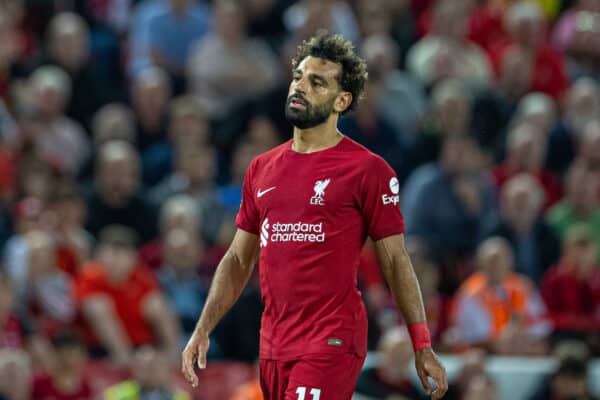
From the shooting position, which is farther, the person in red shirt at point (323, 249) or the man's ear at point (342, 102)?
the man's ear at point (342, 102)

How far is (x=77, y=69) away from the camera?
12930 millimetres

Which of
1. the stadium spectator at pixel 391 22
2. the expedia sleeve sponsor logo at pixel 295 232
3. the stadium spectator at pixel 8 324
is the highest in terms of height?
the stadium spectator at pixel 391 22

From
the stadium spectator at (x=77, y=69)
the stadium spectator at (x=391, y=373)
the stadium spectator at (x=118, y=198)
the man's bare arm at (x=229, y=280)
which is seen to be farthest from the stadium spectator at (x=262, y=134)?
the man's bare arm at (x=229, y=280)

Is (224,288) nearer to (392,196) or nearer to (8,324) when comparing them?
(392,196)

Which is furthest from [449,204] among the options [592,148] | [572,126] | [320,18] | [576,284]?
[320,18]

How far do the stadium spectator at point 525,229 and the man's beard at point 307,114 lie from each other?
Result: 6.24 metres

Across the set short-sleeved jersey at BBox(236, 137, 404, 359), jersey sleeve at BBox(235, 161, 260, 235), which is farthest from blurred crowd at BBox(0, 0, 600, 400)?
short-sleeved jersey at BBox(236, 137, 404, 359)

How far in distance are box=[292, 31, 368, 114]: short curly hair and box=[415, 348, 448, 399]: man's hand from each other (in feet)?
3.89

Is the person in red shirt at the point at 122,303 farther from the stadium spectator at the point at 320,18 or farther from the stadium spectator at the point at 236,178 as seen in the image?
the stadium spectator at the point at 320,18

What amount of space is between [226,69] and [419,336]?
307 inches

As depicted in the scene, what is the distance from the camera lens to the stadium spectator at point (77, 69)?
12820 mm

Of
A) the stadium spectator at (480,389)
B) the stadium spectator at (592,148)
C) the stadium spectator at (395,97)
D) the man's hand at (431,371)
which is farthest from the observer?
the stadium spectator at (395,97)

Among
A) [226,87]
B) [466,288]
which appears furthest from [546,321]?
[226,87]

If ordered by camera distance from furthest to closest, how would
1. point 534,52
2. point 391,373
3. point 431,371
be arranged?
point 534,52 < point 391,373 < point 431,371
